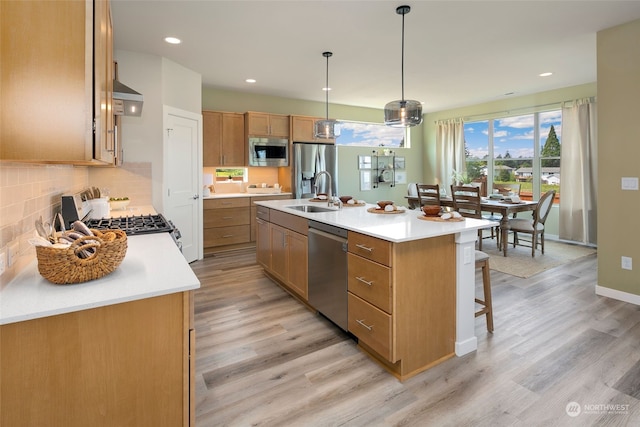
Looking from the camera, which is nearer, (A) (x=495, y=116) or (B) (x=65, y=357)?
(B) (x=65, y=357)

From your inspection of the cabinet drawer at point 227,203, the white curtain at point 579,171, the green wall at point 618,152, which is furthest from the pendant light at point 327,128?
the white curtain at point 579,171

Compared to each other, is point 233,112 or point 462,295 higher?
point 233,112

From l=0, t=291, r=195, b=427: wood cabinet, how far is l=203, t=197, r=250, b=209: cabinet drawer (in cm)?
405

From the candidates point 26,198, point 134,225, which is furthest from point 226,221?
point 26,198

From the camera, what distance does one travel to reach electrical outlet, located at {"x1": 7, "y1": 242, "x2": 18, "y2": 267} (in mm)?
1328

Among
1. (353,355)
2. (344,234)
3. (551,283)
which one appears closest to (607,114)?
(551,283)

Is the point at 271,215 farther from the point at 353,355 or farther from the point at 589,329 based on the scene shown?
the point at 589,329

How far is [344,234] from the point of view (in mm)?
2492

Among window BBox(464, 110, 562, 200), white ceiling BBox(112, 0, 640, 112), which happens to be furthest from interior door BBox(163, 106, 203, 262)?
window BBox(464, 110, 562, 200)

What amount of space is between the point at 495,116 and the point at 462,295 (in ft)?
19.2

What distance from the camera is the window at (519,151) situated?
622cm

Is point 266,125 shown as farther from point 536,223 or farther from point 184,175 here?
point 536,223

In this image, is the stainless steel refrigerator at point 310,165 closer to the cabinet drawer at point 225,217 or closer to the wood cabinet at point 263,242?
the cabinet drawer at point 225,217

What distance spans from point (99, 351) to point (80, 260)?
1.10 feet
